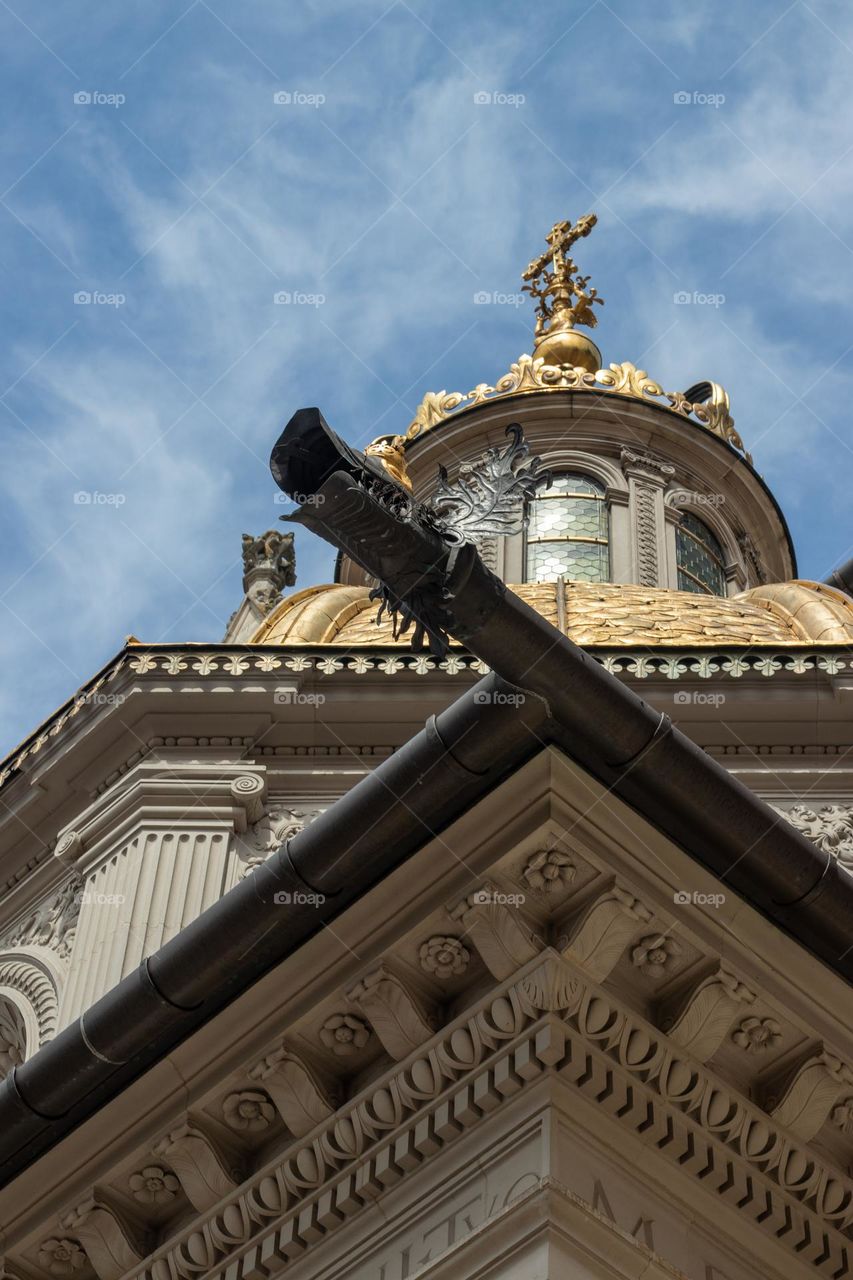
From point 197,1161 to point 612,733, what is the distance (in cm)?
242

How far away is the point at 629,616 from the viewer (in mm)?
22562

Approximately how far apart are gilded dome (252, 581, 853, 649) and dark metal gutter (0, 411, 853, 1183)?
1164 cm

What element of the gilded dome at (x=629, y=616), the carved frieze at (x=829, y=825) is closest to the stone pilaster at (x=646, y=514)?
the gilded dome at (x=629, y=616)

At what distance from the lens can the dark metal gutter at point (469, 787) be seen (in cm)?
928

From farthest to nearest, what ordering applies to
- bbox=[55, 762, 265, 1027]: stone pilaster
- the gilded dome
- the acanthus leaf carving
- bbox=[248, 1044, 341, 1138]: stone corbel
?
the gilded dome, the acanthus leaf carving, bbox=[55, 762, 265, 1027]: stone pilaster, bbox=[248, 1044, 341, 1138]: stone corbel

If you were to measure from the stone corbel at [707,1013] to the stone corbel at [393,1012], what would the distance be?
94 centimetres

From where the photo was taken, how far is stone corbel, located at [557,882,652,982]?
8938mm

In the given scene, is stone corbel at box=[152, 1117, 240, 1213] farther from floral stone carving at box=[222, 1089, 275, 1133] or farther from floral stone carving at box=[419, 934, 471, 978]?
floral stone carving at box=[419, 934, 471, 978]

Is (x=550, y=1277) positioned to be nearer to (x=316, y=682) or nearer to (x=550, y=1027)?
(x=550, y=1027)

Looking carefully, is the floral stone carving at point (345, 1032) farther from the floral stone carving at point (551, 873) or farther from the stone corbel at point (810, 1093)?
the stone corbel at point (810, 1093)

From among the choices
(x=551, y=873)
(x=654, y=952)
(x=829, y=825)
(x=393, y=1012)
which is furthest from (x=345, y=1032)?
(x=829, y=825)

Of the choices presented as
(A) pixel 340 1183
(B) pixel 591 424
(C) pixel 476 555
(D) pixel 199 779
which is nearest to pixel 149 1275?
(A) pixel 340 1183

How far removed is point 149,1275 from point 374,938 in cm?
171

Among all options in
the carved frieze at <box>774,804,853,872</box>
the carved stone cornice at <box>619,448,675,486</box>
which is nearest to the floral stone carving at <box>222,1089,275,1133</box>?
the carved frieze at <box>774,804,853,872</box>
